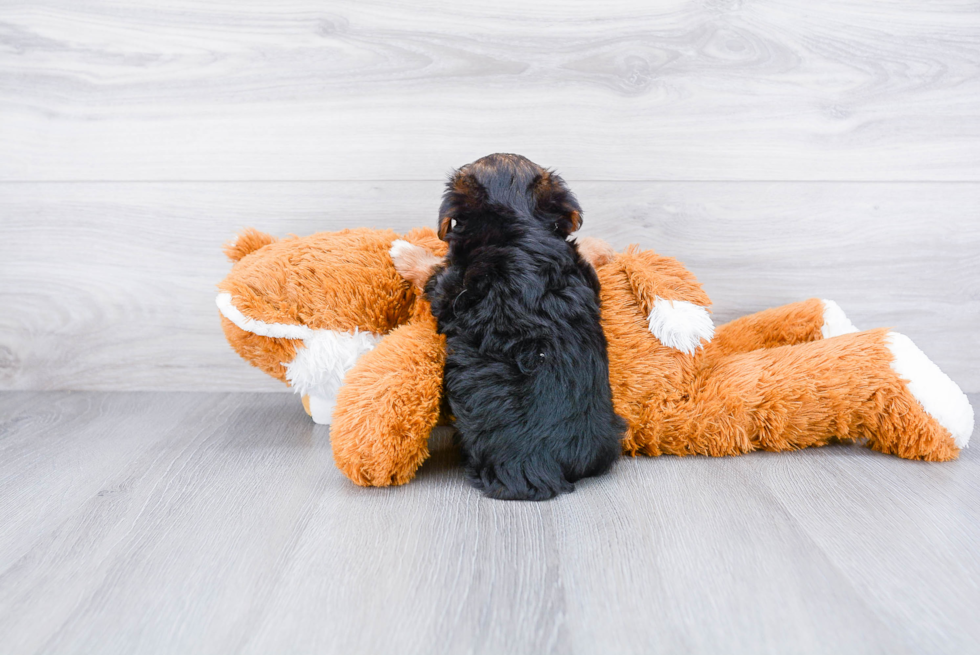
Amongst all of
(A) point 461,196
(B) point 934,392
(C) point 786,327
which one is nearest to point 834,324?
(C) point 786,327

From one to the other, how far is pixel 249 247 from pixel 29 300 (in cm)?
50

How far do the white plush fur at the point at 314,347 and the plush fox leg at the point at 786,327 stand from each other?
51 cm

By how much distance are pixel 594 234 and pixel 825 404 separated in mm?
436

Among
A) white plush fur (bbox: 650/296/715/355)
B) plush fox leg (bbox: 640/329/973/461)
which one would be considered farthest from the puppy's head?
plush fox leg (bbox: 640/329/973/461)

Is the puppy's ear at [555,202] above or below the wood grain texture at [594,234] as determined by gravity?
above

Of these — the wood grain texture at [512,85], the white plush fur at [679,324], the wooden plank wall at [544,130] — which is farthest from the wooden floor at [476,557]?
the wood grain texture at [512,85]

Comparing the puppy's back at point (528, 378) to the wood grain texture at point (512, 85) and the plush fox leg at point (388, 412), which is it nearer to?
the plush fox leg at point (388, 412)

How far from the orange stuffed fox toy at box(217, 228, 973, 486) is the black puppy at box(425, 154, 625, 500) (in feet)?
0.19

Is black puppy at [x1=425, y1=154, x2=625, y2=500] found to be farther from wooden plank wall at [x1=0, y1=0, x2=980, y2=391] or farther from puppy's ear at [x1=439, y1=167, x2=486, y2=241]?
wooden plank wall at [x1=0, y1=0, x2=980, y2=391]

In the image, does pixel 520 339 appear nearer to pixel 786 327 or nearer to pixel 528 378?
pixel 528 378

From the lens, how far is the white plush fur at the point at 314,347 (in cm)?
85

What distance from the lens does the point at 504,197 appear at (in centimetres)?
78

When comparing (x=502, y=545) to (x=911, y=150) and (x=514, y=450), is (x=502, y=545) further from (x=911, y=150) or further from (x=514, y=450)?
(x=911, y=150)

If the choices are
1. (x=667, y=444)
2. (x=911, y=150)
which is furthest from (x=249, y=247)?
(x=911, y=150)
